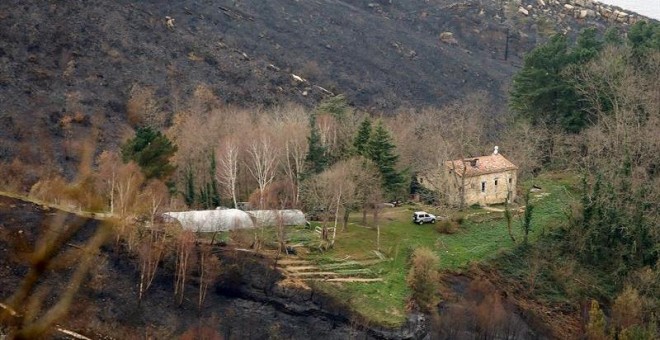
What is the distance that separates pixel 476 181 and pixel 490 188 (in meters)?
1.01

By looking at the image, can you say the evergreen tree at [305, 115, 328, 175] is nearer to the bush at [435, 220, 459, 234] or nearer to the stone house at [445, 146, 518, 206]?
the bush at [435, 220, 459, 234]

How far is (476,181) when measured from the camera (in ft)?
109

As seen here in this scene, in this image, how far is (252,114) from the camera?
42.2 metres

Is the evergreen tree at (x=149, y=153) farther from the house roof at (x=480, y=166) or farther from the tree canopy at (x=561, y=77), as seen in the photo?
the tree canopy at (x=561, y=77)

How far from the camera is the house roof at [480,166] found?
33.1 metres

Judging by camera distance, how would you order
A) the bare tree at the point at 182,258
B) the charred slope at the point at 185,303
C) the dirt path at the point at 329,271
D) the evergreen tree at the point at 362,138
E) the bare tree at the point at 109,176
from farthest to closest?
the evergreen tree at the point at 362,138 < the dirt path at the point at 329,271 < the bare tree at the point at 109,176 < the bare tree at the point at 182,258 < the charred slope at the point at 185,303

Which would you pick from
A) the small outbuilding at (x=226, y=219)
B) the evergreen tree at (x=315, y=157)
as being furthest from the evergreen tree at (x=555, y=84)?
the small outbuilding at (x=226, y=219)

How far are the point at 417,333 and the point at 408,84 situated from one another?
42.8m

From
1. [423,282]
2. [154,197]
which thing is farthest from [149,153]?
[423,282]

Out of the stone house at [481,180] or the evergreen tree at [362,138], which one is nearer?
the evergreen tree at [362,138]

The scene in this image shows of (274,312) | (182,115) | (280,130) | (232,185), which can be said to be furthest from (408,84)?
(274,312)

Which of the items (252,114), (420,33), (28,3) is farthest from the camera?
(420,33)

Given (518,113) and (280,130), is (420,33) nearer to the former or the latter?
(518,113)

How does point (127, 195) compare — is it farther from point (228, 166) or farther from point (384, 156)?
point (384, 156)
